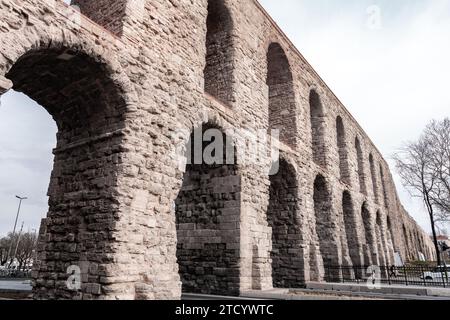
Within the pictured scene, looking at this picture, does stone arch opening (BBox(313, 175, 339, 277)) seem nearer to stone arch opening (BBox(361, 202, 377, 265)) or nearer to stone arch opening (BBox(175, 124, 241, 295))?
stone arch opening (BBox(361, 202, 377, 265))

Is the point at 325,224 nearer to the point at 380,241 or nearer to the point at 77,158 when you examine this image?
the point at 380,241

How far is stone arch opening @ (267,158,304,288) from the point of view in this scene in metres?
11.5

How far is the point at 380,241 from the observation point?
2286 cm

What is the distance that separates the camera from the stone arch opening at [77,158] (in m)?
5.62

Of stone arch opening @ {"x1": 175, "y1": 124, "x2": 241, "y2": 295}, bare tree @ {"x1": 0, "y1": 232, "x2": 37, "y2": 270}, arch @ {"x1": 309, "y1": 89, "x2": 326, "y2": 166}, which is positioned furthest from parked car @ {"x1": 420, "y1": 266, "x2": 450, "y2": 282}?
bare tree @ {"x1": 0, "y1": 232, "x2": 37, "y2": 270}

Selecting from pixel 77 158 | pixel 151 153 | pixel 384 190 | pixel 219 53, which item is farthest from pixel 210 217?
pixel 384 190

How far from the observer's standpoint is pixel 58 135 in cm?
695

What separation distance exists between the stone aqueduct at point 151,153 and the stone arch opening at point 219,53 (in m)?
0.04

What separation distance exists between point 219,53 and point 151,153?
16.8 ft

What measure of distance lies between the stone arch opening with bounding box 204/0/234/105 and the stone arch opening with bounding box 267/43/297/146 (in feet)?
11.6

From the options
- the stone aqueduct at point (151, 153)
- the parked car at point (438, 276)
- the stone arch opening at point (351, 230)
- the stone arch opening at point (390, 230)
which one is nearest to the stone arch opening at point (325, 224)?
the stone aqueduct at point (151, 153)

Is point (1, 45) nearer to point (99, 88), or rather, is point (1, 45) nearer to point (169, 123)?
point (99, 88)

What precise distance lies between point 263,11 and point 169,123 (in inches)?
298
